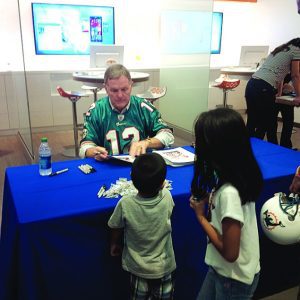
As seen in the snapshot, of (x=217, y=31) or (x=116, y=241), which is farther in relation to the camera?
(x=217, y=31)

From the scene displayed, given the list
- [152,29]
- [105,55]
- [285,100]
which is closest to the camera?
[285,100]

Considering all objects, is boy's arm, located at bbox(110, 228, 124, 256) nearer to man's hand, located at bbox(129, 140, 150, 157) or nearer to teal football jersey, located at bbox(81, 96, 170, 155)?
man's hand, located at bbox(129, 140, 150, 157)

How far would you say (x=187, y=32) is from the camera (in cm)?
442

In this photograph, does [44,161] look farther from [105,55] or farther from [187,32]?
[187,32]

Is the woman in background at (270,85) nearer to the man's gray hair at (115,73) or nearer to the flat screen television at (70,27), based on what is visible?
the man's gray hair at (115,73)

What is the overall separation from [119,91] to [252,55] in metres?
4.08

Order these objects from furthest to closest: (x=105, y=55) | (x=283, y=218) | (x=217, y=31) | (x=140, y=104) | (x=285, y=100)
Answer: (x=217, y=31)
(x=105, y=55)
(x=285, y=100)
(x=140, y=104)
(x=283, y=218)

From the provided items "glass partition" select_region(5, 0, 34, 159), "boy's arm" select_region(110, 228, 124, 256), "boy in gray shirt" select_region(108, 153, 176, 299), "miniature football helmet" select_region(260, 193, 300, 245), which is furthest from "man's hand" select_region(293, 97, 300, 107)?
"glass partition" select_region(5, 0, 34, 159)

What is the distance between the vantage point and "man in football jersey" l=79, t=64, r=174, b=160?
79.0 inches

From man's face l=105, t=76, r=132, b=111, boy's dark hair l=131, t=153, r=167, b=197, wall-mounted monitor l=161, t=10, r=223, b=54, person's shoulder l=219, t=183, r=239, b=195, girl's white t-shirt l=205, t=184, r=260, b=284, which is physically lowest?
girl's white t-shirt l=205, t=184, r=260, b=284

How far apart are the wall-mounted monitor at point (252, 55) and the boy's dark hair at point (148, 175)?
4739 mm

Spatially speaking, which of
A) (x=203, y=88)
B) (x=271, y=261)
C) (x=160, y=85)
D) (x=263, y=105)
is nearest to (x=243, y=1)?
(x=160, y=85)

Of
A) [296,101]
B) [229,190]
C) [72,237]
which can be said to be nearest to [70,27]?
[296,101]

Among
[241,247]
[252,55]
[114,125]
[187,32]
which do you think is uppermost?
[187,32]
